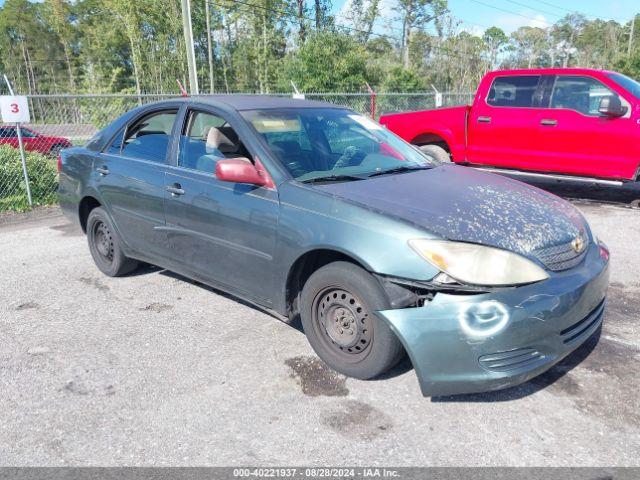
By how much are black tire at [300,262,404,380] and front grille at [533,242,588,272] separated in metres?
0.85

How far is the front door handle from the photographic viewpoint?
A: 379 cm

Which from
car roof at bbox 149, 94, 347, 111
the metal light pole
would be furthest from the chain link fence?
car roof at bbox 149, 94, 347, 111

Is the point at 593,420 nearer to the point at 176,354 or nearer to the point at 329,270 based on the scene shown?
the point at 329,270

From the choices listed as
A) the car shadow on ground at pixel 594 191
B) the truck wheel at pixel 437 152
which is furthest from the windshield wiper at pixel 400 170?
the car shadow on ground at pixel 594 191

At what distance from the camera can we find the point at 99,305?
14.0 feet

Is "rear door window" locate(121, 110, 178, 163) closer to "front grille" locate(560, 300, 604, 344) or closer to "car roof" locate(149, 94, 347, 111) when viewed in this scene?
"car roof" locate(149, 94, 347, 111)

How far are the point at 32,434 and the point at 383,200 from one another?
2210 mm

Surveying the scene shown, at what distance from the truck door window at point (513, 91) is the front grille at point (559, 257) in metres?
5.67

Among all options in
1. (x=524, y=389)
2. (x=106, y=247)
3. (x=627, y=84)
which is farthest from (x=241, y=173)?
(x=627, y=84)

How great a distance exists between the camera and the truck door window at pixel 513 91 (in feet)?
25.7

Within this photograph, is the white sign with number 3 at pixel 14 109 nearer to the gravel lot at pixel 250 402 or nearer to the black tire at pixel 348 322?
the gravel lot at pixel 250 402

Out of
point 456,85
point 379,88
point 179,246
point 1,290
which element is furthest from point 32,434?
point 456,85

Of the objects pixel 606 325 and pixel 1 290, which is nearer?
pixel 606 325

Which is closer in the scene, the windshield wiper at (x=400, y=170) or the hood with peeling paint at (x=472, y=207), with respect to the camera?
the hood with peeling paint at (x=472, y=207)
